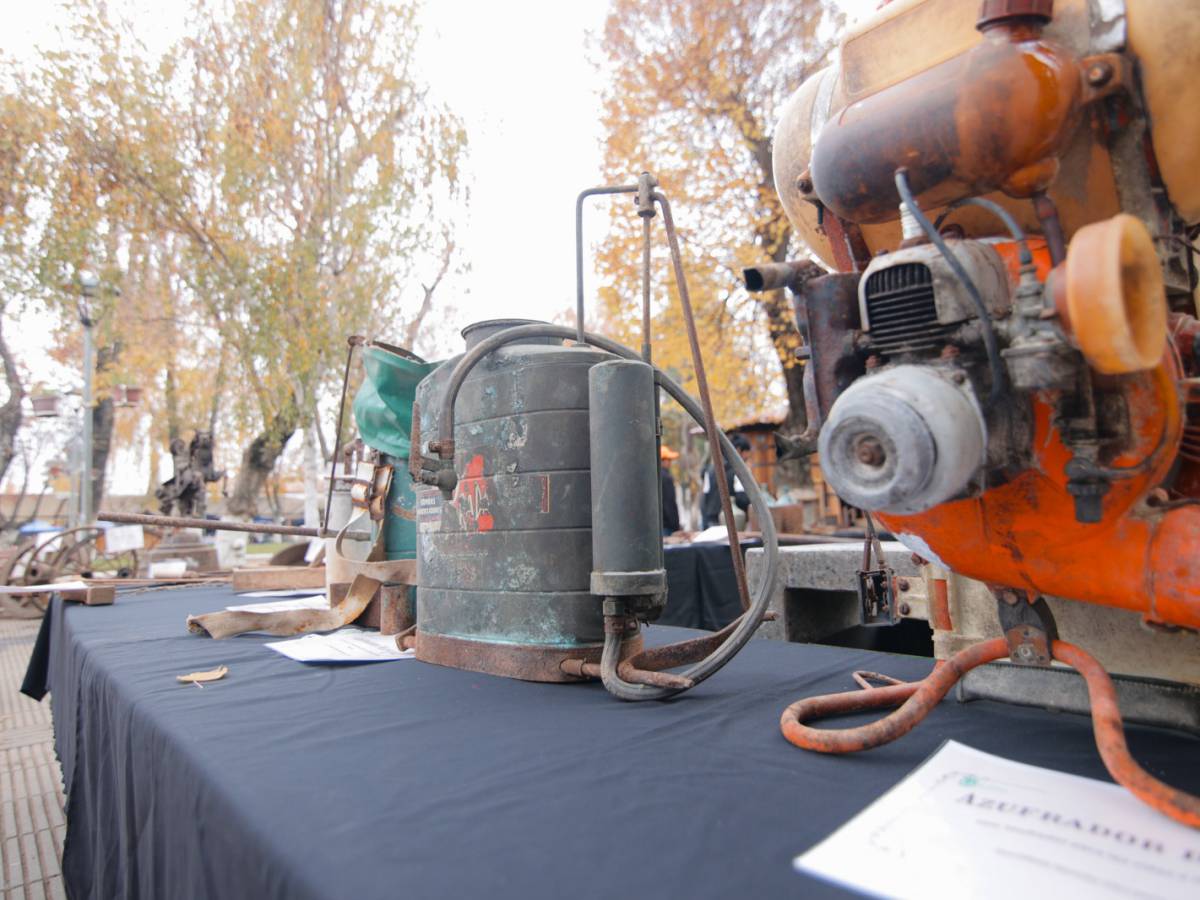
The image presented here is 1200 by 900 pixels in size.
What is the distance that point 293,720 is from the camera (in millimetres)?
998

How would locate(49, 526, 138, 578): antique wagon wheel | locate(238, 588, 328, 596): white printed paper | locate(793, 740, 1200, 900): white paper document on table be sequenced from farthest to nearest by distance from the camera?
locate(49, 526, 138, 578): antique wagon wheel → locate(238, 588, 328, 596): white printed paper → locate(793, 740, 1200, 900): white paper document on table

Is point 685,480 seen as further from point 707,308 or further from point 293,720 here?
point 293,720

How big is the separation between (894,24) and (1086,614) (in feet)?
2.50

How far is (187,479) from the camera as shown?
775cm

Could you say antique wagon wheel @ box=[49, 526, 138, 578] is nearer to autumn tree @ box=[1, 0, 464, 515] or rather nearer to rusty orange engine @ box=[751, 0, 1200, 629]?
autumn tree @ box=[1, 0, 464, 515]

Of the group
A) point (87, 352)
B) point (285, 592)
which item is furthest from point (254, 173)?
point (285, 592)

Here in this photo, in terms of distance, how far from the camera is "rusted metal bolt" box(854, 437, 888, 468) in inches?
26.2

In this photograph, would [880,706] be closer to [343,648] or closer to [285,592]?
[343,648]

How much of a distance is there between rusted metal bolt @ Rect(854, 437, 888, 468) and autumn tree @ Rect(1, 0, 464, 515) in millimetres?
8610

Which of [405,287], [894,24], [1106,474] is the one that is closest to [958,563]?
[1106,474]

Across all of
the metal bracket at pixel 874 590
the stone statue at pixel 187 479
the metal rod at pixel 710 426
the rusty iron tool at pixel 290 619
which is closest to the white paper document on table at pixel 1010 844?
the metal bracket at pixel 874 590

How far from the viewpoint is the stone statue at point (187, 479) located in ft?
25.4

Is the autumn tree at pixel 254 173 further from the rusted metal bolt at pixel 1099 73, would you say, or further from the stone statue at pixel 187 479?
the rusted metal bolt at pixel 1099 73

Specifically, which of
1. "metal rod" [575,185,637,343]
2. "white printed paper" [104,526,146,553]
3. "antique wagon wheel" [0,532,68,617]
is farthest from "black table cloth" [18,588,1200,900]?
"antique wagon wheel" [0,532,68,617]
